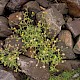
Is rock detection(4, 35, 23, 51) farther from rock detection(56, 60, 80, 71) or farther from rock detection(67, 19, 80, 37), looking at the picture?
rock detection(67, 19, 80, 37)

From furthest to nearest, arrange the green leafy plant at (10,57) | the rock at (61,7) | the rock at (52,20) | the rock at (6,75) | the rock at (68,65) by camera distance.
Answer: the rock at (61,7) < the rock at (68,65) < the rock at (52,20) < the green leafy plant at (10,57) < the rock at (6,75)

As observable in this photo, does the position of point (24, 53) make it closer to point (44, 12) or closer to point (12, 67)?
point (12, 67)

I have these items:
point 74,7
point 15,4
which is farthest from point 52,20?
point 15,4

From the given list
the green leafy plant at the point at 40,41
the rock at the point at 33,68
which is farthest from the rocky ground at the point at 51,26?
the green leafy plant at the point at 40,41

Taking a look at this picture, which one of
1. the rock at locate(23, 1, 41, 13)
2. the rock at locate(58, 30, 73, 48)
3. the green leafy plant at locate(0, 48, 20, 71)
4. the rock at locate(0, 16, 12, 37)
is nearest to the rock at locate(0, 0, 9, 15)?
the rock at locate(0, 16, 12, 37)

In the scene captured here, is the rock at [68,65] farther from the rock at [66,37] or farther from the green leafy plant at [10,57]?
the green leafy plant at [10,57]

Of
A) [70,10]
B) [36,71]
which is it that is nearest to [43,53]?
[36,71]
